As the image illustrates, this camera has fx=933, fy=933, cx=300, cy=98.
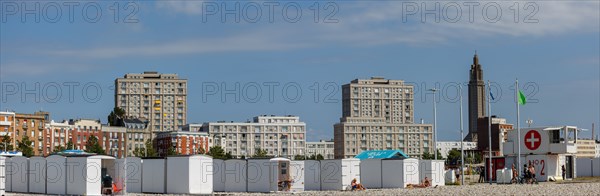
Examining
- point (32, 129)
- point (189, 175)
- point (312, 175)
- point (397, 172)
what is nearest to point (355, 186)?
point (312, 175)

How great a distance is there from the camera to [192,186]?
46375 mm

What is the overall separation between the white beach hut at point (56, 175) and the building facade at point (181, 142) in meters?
131

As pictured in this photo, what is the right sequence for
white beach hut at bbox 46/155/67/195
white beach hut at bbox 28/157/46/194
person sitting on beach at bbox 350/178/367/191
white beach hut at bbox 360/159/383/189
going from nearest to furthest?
white beach hut at bbox 46/155/67/195 → white beach hut at bbox 28/157/46/194 → person sitting on beach at bbox 350/178/367/191 → white beach hut at bbox 360/159/383/189

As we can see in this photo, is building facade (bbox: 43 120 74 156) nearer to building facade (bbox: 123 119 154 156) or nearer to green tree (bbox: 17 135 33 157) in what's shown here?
building facade (bbox: 123 119 154 156)

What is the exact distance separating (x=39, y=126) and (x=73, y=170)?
351 ft

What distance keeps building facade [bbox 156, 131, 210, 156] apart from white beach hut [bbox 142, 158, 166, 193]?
12833cm

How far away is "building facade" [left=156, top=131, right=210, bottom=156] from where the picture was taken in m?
181

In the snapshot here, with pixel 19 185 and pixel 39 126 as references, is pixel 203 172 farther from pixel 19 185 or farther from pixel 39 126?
pixel 39 126

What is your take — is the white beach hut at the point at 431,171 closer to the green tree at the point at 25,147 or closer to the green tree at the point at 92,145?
the green tree at the point at 25,147

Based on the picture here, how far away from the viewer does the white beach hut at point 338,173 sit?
176 ft

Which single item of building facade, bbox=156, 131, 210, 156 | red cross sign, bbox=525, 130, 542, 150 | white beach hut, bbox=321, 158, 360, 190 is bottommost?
building facade, bbox=156, 131, 210, 156

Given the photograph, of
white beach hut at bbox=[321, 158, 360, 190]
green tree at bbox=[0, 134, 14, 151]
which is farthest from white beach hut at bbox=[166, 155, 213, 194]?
green tree at bbox=[0, 134, 14, 151]

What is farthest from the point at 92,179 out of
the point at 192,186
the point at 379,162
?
the point at 379,162

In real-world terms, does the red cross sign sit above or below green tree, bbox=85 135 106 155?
above
